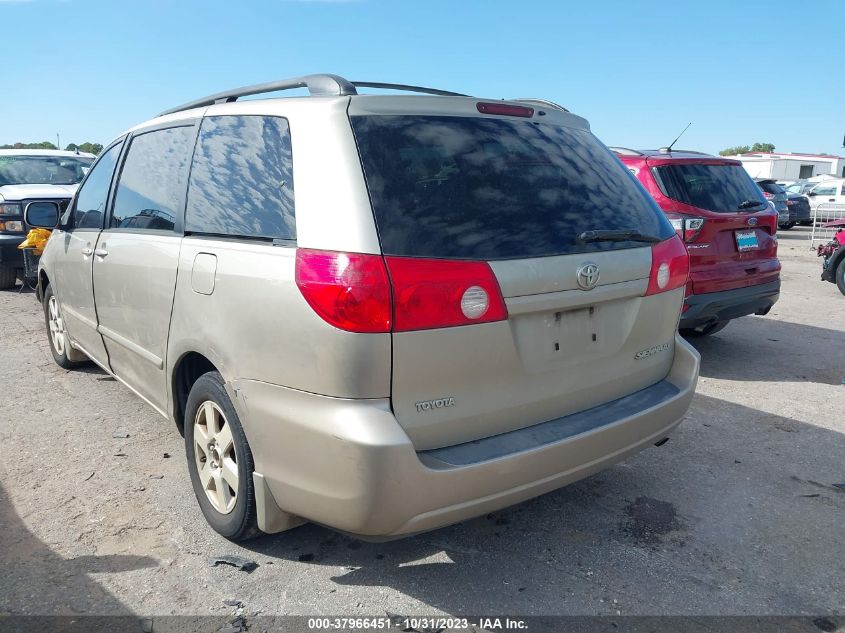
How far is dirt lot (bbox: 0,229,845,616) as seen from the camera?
272 cm

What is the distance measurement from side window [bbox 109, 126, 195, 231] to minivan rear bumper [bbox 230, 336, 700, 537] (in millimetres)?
1214

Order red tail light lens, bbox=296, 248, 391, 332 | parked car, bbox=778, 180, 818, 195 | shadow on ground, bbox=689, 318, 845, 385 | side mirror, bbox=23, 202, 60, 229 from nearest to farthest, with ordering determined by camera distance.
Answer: red tail light lens, bbox=296, 248, 391, 332, side mirror, bbox=23, 202, 60, 229, shadow on ground, bbox=689, 318, 845, 385, parked car, bbox=778, 180, 818, 195

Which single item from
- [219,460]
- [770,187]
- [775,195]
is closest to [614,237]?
[219,460]

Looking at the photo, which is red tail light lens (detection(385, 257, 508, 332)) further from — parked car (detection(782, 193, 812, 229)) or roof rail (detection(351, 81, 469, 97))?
parked car (detection(782, 193, 812, 229))

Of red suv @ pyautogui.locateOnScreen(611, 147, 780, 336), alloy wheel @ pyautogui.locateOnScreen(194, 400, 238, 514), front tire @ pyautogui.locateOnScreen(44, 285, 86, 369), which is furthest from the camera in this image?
red suv @ pyautogui.locateOnScreen(611, 147, 780, 336)

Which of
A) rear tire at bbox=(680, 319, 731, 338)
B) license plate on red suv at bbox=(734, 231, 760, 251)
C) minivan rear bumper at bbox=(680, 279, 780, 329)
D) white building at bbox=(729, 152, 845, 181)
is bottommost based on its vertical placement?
rear tire at bbox=(680, 319, 731, 338)

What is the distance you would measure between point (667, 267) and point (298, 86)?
1.82 m

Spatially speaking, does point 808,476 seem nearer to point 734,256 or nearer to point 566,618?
point 566,618

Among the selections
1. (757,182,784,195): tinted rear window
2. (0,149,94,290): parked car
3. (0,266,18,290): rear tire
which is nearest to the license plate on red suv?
(0,149,94,290): parked car

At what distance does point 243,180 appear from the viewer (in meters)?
2.91

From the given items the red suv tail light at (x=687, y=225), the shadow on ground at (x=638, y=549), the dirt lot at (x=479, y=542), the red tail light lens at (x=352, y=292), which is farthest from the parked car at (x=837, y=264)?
the red tail light lens at (x=352, y=292)

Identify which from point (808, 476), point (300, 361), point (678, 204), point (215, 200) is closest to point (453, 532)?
point (300, 361)

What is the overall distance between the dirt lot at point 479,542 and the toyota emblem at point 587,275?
1199 mm

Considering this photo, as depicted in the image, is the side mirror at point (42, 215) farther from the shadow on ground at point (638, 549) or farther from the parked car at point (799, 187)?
the parked car at point (799, 187)
